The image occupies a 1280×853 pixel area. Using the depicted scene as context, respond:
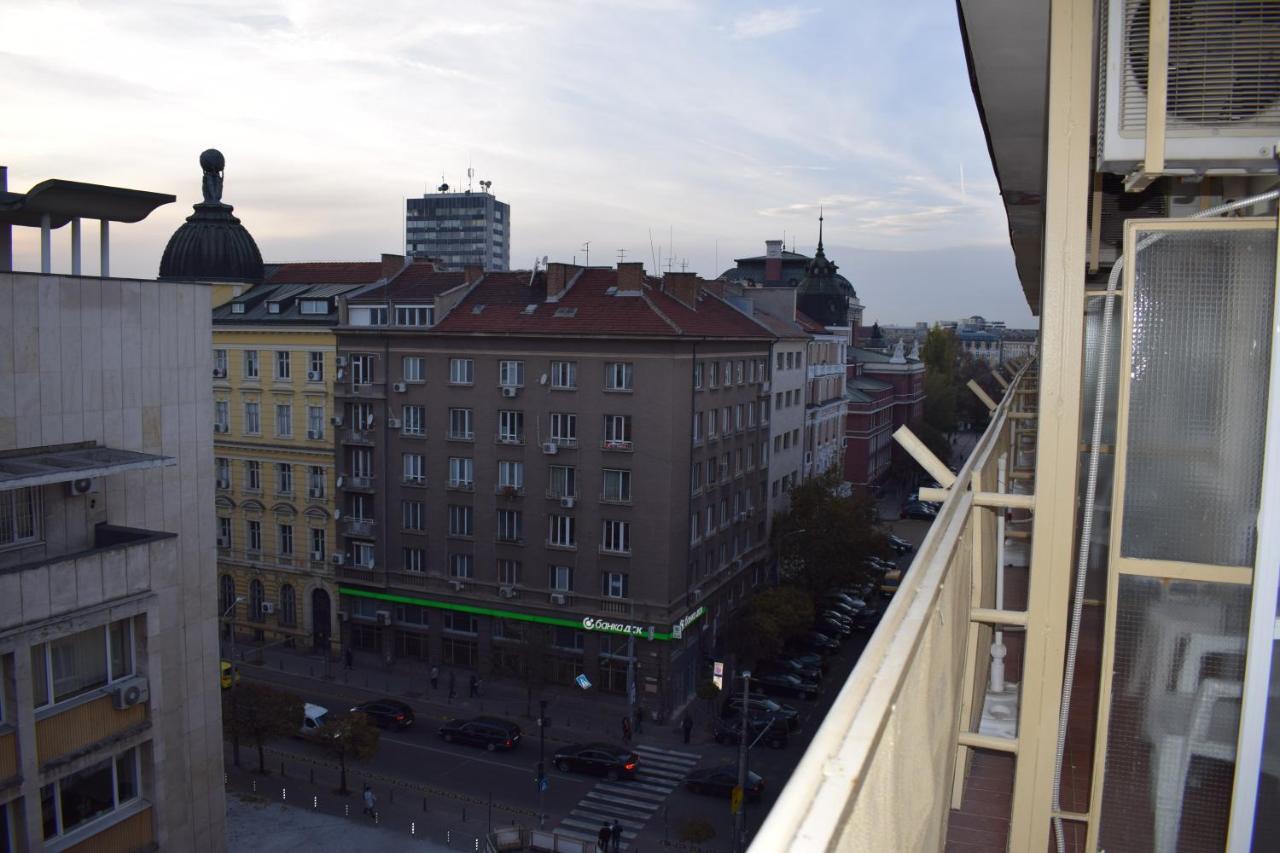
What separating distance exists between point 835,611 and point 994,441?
36.6 metres

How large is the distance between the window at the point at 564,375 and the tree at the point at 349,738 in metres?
11.9

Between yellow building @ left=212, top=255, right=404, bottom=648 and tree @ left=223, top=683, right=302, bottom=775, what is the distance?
35.0 ft

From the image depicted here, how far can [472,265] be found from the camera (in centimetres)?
3750

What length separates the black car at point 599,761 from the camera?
86.0ft

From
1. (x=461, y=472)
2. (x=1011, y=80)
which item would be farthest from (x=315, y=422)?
(x=1011, y=80)

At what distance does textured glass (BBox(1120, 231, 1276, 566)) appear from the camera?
3.20 meters

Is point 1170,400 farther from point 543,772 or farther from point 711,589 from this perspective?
point 711,589

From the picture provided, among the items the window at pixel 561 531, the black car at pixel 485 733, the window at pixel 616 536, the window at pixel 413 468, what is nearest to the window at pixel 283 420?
the window at pixel 413 468

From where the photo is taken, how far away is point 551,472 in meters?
32.5

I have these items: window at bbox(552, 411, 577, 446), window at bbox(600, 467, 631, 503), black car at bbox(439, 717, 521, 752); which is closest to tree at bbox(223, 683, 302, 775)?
black car at bbox(439, 717, 521, 752)

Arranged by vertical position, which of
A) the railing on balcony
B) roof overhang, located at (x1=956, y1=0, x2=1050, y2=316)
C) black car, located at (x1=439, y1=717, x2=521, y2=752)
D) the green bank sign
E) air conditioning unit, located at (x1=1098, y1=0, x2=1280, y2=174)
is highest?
roof overhang, located at (x1=956, y1=0, x2=1050, y2=316)

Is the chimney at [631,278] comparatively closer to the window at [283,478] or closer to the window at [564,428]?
the window at [564,428]

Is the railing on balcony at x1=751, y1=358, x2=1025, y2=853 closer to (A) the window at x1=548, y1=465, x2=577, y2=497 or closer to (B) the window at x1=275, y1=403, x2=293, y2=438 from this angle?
(A) the window at x1=548, y1=465, x2=577, y2=497

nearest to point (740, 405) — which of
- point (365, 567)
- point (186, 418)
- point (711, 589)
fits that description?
point (711, 589)
